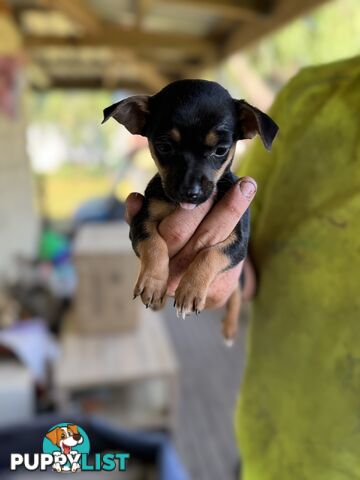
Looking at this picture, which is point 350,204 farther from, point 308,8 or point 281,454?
point 308,8

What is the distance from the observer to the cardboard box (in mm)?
2287

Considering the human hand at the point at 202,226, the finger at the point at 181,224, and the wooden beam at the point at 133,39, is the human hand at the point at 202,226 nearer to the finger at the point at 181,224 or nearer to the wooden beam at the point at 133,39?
the finger at the point at 181,224

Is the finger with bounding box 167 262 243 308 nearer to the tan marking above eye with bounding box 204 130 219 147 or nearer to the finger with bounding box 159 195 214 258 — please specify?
the finger with bounding box 159 195 214 258

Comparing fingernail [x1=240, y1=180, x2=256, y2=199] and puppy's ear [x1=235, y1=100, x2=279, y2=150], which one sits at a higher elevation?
puppy's ear [x1=235, y1=100, x2=279, y2=150]

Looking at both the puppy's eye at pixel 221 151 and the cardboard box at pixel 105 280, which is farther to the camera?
the cardboard box at pixel 105 280

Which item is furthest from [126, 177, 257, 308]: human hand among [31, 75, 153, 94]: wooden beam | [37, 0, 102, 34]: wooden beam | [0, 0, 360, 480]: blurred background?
[31, 75, 153, 94]: wooden beam

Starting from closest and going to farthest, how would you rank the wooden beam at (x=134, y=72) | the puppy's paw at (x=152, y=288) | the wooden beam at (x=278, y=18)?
the puppy's paw at (x=152, y=288) → the wooden beam at (x=278, y=18) → the wooden beam at (x=134, y=72)

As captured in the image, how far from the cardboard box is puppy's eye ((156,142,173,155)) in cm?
167

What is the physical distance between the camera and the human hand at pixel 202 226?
1.59 ft

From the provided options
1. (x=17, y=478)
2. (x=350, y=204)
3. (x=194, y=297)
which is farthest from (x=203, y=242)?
(x=17, y=478)

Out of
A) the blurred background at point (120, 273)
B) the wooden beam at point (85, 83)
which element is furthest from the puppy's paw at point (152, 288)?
the wooden beam at point (85, 83)

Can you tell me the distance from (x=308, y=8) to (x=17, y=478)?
4.64 feet

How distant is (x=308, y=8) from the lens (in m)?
1.43

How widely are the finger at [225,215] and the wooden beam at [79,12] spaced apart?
2.11 metres
